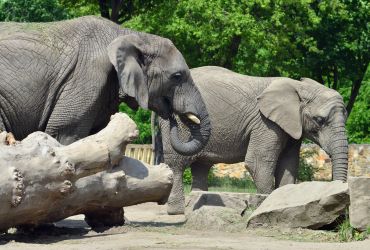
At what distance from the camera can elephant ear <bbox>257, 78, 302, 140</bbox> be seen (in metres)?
19.5

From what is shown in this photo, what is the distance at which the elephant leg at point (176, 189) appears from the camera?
1861 centimetres

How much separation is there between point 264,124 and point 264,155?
0.61 metres

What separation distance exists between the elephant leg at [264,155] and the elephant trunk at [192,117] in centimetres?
457

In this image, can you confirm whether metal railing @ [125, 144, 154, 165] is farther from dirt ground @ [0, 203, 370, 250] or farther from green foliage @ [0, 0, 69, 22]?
dirt ground @ [0, 203, 370, 250]

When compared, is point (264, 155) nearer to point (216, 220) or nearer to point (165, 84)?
point (165, 84)

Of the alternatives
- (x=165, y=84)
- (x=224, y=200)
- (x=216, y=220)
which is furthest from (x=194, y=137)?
(x=224, y=200)

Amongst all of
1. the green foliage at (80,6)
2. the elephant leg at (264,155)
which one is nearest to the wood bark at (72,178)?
the elephant leg at (264,155)

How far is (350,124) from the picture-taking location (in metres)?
42.8

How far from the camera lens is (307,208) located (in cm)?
1333

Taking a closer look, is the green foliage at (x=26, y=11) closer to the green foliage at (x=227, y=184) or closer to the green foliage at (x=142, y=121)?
the green foliage at (x=227, y=184)

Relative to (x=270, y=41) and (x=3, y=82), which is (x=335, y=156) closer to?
(x=3, y=82)

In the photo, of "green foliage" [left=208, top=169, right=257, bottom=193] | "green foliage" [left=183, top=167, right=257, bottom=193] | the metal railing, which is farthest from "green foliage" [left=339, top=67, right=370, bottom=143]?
"green foliage" [left=208, top=169, right=257, bottom=193]

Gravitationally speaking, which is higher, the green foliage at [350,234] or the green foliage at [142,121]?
the green foliage at [350,234]

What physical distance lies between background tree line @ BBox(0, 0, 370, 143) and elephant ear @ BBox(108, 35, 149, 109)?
12271 millimetres
